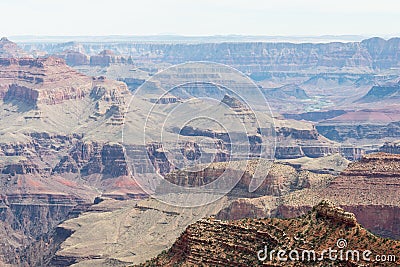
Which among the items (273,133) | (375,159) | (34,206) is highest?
(375,159)

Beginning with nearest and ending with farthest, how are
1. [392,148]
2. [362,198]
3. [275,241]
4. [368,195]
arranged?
[275,241] < [362,198] < [368,195] < [392,148]

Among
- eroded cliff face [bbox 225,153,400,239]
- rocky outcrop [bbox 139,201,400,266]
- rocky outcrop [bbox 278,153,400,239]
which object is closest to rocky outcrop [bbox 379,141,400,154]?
eroded cliff face [bbox 225,153,400,239]

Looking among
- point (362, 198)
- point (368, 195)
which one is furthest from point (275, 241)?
point (368, 195)

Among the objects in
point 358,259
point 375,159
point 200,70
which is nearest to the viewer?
point 358,259

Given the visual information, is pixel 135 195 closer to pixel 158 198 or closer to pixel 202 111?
pixel 202 111

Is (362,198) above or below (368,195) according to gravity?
below

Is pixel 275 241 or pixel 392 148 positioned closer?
pixel 275 241

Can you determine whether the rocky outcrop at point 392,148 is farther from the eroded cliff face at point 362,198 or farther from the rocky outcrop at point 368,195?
the rocky outcrop at point 368,195

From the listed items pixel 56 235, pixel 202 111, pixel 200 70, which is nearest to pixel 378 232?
pixel 56 235

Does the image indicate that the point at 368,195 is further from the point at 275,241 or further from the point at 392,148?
the point at 392,148
